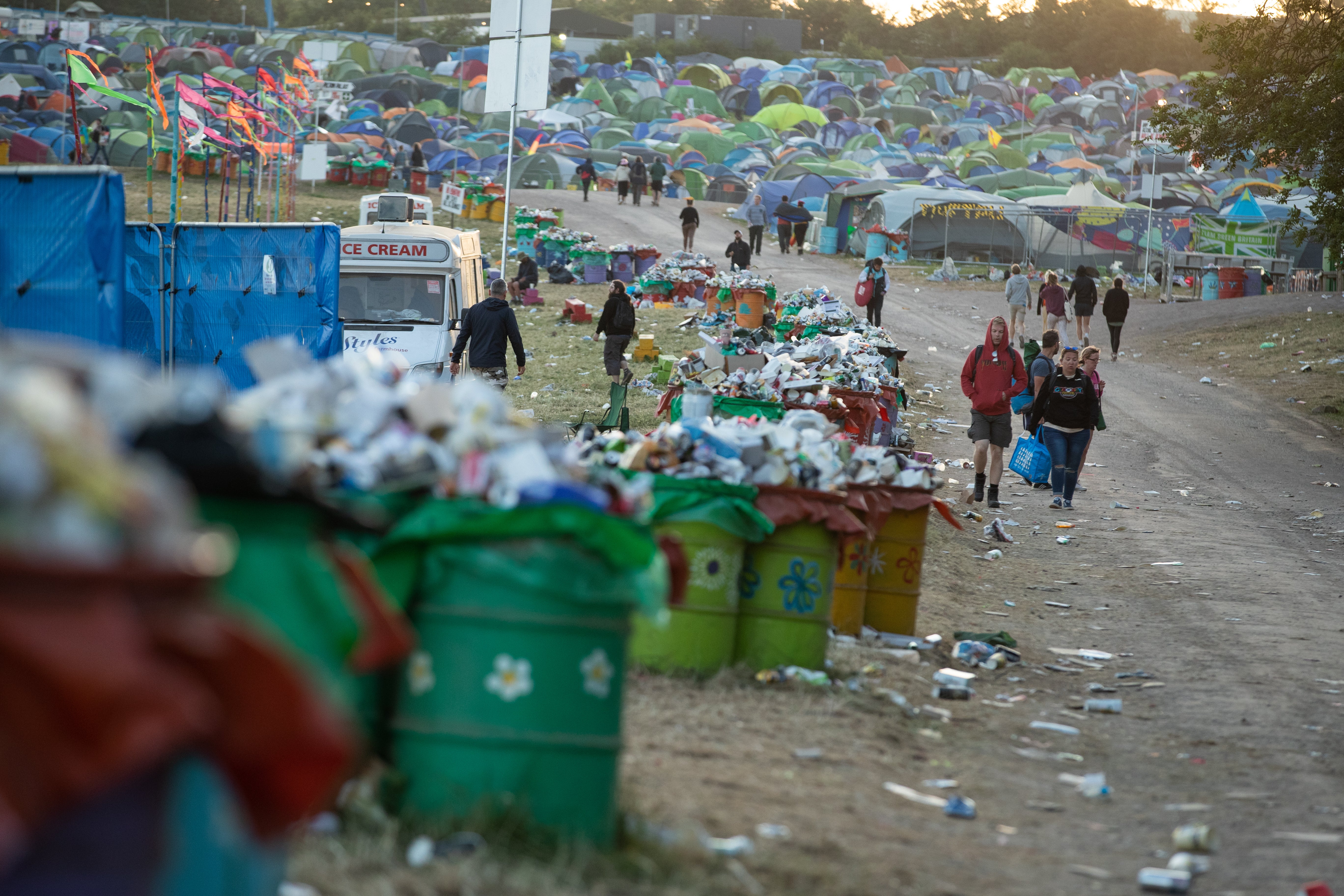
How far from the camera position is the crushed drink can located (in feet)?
15.3

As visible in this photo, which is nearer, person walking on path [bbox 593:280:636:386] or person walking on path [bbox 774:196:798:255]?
person walking on path [bbox 593:280:636:386]

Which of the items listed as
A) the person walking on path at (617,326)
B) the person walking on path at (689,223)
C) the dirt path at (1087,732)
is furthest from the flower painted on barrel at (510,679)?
the person walking on path at (689,223)

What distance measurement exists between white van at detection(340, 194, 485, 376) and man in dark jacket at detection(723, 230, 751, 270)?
1557 centimetres

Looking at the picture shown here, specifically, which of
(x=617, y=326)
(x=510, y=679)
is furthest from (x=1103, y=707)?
(x=617, y=326)

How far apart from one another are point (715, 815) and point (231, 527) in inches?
89.5

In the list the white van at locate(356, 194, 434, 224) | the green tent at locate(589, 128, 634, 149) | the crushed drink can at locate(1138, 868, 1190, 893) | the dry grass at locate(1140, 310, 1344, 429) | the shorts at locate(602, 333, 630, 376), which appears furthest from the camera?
the green tent at locate(589, 128, 634, 149)

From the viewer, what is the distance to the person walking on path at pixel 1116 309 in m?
24.8

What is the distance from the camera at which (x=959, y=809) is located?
208 inches

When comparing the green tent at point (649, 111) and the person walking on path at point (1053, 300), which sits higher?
the green tent at point (649, 111)

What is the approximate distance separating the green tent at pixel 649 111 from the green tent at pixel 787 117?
4.60 m

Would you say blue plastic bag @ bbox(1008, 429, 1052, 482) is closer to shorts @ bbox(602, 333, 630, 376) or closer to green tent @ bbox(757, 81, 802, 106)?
shorts @ bbox(602, 333, 630, 376)

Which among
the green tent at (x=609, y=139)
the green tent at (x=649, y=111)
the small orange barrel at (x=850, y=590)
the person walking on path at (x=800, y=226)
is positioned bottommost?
the small orange barrel at (x=850, y=590)

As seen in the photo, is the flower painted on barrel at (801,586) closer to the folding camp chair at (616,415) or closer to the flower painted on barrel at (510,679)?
the flower painted on barrel at (510,679)

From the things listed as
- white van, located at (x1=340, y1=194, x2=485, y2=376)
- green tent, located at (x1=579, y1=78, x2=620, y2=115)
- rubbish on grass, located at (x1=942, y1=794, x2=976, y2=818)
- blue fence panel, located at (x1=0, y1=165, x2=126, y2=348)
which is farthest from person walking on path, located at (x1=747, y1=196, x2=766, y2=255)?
rubbish on grass, located at (x1=942, y1=794, x2=976, y2=818)
